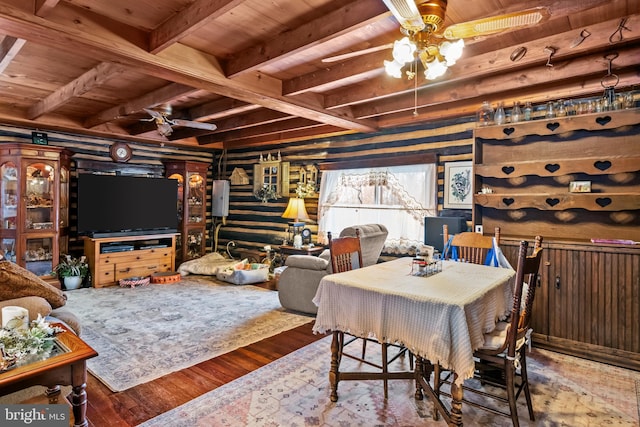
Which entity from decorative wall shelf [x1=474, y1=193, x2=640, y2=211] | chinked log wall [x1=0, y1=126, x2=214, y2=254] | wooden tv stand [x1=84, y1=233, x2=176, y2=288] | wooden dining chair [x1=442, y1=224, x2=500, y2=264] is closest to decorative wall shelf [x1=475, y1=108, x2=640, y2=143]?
decorative wall shelf [x1=474, y1=193, x2=640, y2=211]

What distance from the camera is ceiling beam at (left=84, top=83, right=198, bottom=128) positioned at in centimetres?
397

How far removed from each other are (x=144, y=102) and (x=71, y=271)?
3154 millimetres

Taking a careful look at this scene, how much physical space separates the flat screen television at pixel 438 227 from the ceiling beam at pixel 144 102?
11.0 feet

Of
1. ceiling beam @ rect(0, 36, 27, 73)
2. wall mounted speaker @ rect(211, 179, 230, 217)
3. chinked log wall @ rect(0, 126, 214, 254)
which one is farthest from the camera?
wall mounted speaker @ rect(211, 179, 230, 217)

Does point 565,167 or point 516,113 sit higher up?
point 516,113

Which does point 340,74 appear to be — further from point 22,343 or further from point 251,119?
point 22,343

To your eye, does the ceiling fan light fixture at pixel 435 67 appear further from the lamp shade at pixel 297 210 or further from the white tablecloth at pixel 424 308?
the lamp shade at pixel 297 210

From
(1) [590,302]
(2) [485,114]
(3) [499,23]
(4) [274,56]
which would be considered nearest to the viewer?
(3) [499,23]

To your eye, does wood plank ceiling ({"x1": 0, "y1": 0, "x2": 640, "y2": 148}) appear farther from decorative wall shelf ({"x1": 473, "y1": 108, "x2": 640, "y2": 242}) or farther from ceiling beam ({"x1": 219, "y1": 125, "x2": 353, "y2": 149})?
ceiling beam ({"x1": 219, "y1": 125, "x2": 353, "y2": 149})

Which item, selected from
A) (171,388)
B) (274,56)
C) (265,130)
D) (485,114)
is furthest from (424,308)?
(265,130)

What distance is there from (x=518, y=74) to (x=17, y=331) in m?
4.36

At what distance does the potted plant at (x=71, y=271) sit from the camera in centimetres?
566

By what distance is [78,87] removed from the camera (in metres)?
3.93

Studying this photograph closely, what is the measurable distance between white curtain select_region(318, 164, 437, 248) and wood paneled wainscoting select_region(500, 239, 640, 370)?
1.88 metres
